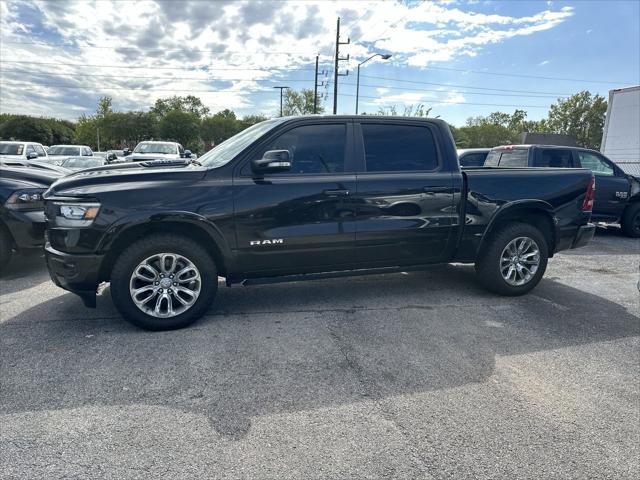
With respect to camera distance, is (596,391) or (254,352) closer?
(596,391)

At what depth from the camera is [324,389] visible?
118 inches

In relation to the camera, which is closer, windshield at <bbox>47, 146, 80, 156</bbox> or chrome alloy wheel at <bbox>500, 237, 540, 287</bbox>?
chrome alloy wheel at <bbox>500, 237, 540, 287</bbox>

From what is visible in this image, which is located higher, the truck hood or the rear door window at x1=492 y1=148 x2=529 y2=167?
the rear door window at x1=492 y1=148 x2=529 y2=167

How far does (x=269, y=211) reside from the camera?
4.02 m

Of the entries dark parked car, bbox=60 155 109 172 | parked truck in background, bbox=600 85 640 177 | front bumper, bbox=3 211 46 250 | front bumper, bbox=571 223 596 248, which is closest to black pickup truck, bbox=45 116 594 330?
front bumper, bbox=571 223 596 248

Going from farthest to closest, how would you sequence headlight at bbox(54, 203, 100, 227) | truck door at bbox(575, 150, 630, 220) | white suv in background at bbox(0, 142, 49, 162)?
white suv in background at bbox(0, 142, 49, 162), truck door at bbox(575, 150, 630, 220), headlight at bbox(54, 203, 100, 227)

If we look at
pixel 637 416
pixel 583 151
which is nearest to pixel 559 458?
pixel 637 416

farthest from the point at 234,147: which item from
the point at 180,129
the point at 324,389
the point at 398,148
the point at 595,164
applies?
the point at 180,129

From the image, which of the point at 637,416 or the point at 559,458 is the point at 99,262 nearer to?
the point at 559,458

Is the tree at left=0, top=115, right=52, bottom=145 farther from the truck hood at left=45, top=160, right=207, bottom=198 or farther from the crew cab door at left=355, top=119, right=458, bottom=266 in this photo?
the crew cab door at left=355, top=119, right=458, bottom=266

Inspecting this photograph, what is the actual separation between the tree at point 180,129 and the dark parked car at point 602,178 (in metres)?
64.7

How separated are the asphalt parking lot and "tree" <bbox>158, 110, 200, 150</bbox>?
67802mm

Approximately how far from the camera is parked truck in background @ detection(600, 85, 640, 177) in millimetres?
14898

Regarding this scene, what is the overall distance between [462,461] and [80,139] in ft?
277
